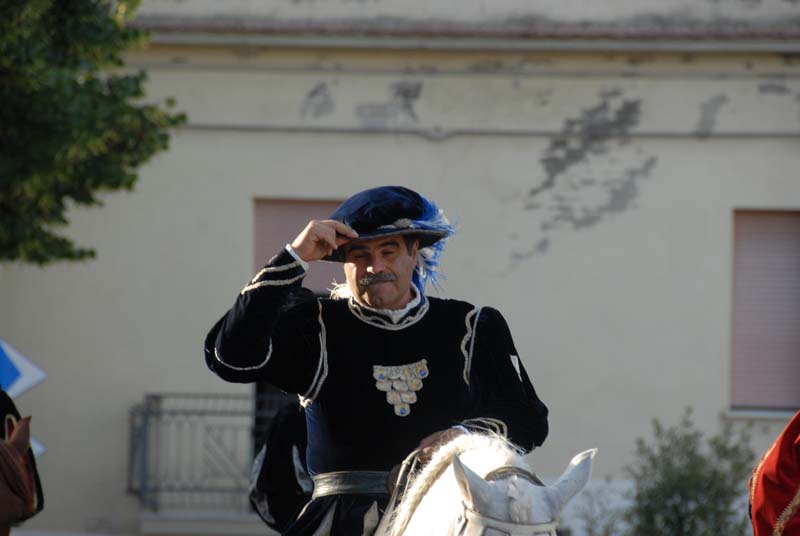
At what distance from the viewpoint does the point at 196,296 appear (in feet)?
49.9

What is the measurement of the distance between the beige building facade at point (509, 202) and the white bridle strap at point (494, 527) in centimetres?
1143

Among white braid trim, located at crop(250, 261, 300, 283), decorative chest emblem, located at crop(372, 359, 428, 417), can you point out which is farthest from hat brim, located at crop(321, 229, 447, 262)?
decorative chest emblem, located at crop(372, 359, 428, 417)

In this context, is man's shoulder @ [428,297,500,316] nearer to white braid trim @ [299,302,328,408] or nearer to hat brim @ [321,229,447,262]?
hat brim @ [321,229,447,262]

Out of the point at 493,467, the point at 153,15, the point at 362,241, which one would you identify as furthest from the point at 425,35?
the point at 493,467

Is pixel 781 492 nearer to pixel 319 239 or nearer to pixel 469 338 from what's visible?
pixel 469 338

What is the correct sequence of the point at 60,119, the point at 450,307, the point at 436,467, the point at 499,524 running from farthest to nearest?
the point at 60,119 → the point at 450,307 → the point at 436,467 → the point at 499,524

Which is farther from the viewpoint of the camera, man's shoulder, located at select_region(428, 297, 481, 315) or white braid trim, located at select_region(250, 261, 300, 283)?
man's shoulder, located at select_region(428, 297, 481, 315)

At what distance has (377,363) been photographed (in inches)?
194

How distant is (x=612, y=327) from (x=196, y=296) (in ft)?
12.8

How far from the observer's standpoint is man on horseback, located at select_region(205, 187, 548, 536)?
4.79 m

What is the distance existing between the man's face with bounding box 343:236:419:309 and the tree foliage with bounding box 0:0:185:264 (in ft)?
19.0

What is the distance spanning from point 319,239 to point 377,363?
50 centimetres

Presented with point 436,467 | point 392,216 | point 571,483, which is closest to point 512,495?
point 571,483

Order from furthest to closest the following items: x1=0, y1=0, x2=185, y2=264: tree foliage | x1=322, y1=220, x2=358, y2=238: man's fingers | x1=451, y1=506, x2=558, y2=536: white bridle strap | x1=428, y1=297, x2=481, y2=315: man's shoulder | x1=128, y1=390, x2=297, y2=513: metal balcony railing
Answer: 1. x1=128, y1=390, x2=297, y2=513: metal balcony railing
2. x1=0, y1=0, x2=185, y2=264: tree foliage
3. x1=428, y1=297, x2=481, y2=315: man's shoulder
4. x1=322, y1=220, x2=358, y2=238: man's fingers
5. x1=451, y1=506, x2=558, y2=536: white bridle strap
